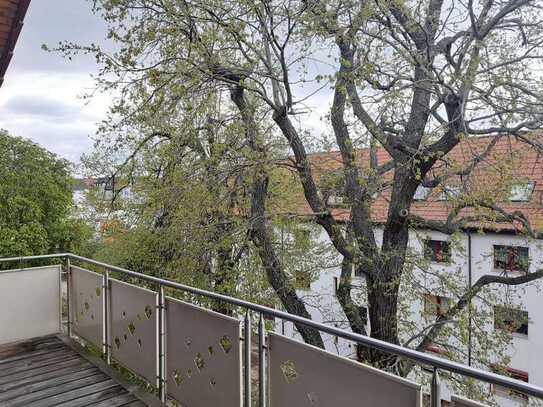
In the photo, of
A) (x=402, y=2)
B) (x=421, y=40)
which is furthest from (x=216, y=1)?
(x=421, y=40)

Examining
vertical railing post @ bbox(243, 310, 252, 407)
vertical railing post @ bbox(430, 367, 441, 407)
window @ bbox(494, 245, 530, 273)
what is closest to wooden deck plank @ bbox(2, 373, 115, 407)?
vertical railing post @ bbox(243, 310, 252, 407)

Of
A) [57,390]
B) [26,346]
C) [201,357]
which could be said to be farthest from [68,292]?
[201,357]

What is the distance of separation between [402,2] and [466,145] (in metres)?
2.04

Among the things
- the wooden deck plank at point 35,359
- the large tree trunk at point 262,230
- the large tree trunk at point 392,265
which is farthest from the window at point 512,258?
the wooden deck plank at point 35,359

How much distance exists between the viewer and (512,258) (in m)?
6.93

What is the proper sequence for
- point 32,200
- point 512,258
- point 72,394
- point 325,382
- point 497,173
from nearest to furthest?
point 325,382
point 72,394
point 497,173
point 512,258
point 32,200

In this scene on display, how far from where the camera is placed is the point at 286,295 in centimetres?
653

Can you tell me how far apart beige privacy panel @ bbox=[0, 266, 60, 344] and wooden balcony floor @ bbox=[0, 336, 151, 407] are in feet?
0.57

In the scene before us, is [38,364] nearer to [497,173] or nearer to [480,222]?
[497,173]

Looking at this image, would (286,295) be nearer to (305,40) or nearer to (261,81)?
(261,81)

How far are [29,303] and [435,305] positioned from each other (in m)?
5.73

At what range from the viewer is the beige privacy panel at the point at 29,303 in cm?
405

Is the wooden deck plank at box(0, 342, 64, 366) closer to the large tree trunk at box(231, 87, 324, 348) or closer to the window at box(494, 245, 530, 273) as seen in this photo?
the large tree trunk at box(231, 87, 324, 348)

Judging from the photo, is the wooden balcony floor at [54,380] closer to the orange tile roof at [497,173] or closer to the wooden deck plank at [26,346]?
the wooden deck plank at [26,346]
